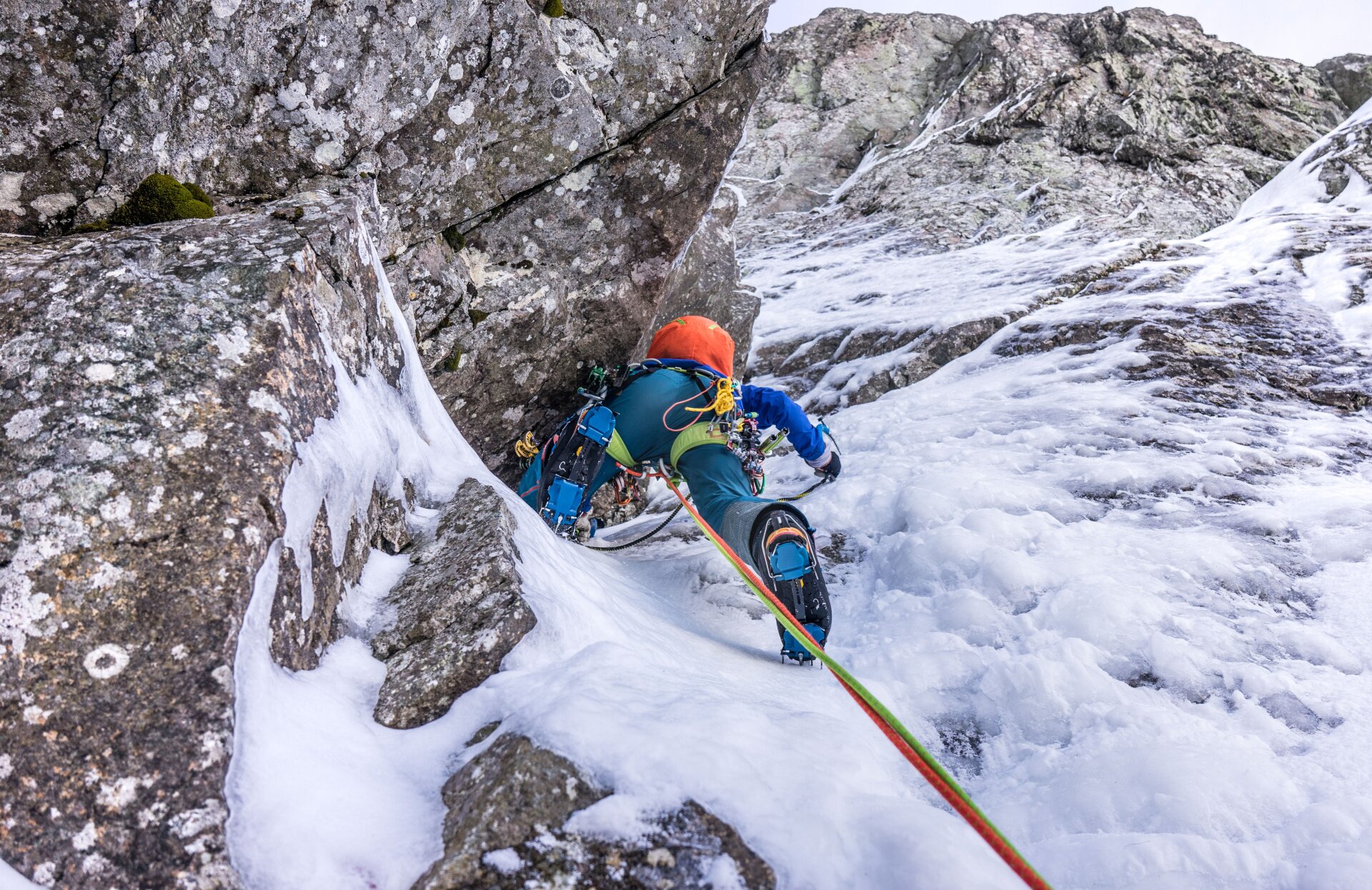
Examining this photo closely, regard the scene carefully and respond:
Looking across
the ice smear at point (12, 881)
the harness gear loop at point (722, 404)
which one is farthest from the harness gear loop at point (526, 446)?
the ice smear at point (12, 881)

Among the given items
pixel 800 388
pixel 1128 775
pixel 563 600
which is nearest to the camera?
pixel 1128 775

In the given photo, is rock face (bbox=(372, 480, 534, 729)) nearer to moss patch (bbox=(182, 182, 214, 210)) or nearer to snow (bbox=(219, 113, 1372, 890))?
snow (bbox=(219, 113, 1372, 890))

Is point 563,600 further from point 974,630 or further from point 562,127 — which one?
point 562,127

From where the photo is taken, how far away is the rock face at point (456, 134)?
300 centimetres

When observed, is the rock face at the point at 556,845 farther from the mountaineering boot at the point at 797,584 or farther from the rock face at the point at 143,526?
the mountaineering boot at the point at 797,584

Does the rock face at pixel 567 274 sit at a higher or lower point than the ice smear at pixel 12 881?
higher

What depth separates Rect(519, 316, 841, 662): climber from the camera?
3430 millimetres

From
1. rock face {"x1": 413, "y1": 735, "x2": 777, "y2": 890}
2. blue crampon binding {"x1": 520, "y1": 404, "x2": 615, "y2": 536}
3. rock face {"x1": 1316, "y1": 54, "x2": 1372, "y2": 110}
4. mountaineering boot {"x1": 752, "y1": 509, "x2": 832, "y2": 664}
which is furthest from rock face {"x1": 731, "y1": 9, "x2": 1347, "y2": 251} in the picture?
rock face {"x1": 413, "y1": 735, "x2": 777, "y2": 890}

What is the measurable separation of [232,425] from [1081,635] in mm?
2986

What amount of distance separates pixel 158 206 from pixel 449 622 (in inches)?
88.3

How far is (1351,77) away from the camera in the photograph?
15758 mm

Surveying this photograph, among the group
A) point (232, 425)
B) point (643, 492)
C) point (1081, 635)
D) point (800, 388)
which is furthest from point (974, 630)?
point (800, 388)

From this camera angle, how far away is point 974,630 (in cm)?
300

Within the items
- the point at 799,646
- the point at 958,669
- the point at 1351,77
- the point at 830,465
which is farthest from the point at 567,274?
the point at 1351,77
